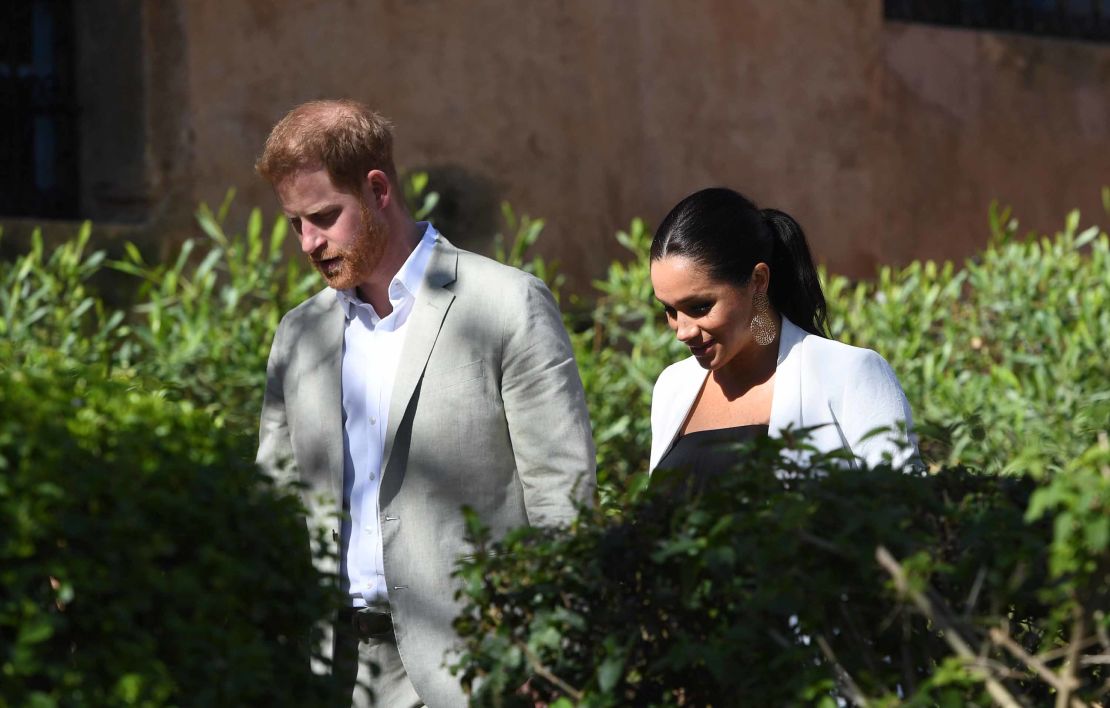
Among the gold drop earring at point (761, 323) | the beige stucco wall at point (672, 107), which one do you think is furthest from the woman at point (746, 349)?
the beige stucco wall at point (672, 107)

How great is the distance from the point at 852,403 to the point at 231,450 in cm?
148

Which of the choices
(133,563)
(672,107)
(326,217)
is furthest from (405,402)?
(672,107)

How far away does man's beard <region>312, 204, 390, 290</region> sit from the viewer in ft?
11.7

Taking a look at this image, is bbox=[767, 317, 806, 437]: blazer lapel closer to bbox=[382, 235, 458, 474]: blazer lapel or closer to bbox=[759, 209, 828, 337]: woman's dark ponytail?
bbox=[759, 209, 828, 337]: woman's dark ponytail

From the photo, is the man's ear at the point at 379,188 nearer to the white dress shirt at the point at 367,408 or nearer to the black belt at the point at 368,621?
the white dress shirt at the point at 367,408

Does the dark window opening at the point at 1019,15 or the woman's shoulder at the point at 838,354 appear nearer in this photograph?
the woman's shoulder at the point at 838,354

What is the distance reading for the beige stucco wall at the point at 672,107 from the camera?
23.3 feet

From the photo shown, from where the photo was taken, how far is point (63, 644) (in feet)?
7.62

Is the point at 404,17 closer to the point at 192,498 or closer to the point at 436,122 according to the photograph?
the point at 436,122

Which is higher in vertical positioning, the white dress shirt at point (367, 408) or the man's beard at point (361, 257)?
the man's beard at point (361, 257)

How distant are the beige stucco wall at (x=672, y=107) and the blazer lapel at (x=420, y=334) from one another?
3511mm

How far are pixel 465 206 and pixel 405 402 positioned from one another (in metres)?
4.08

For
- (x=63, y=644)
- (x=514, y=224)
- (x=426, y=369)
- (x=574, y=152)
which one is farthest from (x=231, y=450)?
(x=574, y=152)

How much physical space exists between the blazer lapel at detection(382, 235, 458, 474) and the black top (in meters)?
0.56
